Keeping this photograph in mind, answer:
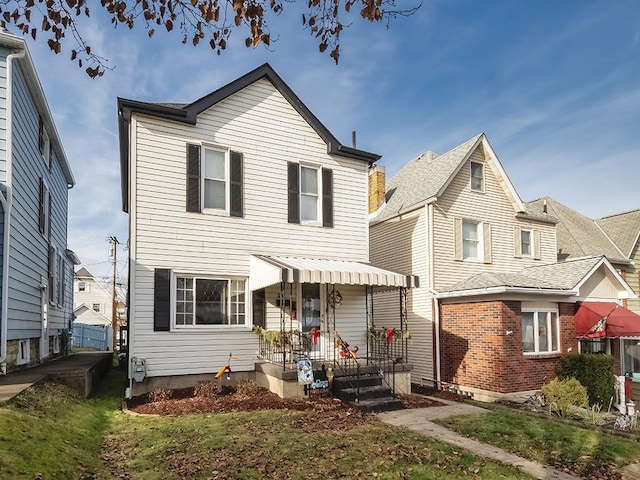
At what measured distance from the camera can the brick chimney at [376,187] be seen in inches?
847

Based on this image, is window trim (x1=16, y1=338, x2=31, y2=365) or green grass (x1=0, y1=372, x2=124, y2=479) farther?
window trim (x1=16, y1=338, x2=31, y2=365)

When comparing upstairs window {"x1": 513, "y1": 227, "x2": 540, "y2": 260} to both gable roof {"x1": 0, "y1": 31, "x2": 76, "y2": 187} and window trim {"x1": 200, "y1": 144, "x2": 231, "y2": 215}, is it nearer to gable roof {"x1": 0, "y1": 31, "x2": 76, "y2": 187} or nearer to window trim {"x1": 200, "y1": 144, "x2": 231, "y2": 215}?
window trim {"x1": 200, "y1": 144, "x2": 231, "y2": 215}

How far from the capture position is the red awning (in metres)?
16.3

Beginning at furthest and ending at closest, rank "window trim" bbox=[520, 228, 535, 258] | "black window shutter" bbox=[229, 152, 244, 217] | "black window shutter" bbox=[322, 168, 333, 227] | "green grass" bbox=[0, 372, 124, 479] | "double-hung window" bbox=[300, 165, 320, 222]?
"window trim" bbox=[520, 228, 535, 258] → "black window shutter" bbox=[322, 168, 333, 227] → "double-hung window" bbox=[300, 165, 320, 222] → "black window shutter" bbox=[229, 152, 244, 217] → "green grass" bbox=[0, 372, 124, 479]

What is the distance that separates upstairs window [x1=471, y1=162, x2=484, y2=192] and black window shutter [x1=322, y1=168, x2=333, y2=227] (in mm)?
7137

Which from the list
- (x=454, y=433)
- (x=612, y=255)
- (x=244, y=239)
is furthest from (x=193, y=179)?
(x=612, y=255)

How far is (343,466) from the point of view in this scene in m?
7.00

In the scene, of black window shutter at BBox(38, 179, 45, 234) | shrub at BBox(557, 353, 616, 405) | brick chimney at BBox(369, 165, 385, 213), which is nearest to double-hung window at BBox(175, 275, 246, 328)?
black window shutter at BBox(38, 179, 45, 234)

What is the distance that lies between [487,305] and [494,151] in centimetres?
756

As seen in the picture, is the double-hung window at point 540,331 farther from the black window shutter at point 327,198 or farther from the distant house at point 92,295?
the distant house at point 92,295

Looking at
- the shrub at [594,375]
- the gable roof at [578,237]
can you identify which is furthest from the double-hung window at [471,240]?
the gable roof at [578,237]

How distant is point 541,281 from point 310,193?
340 inches

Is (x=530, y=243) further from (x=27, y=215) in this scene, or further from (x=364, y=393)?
(x=27, y=215)

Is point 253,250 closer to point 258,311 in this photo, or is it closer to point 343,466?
point 258,311
